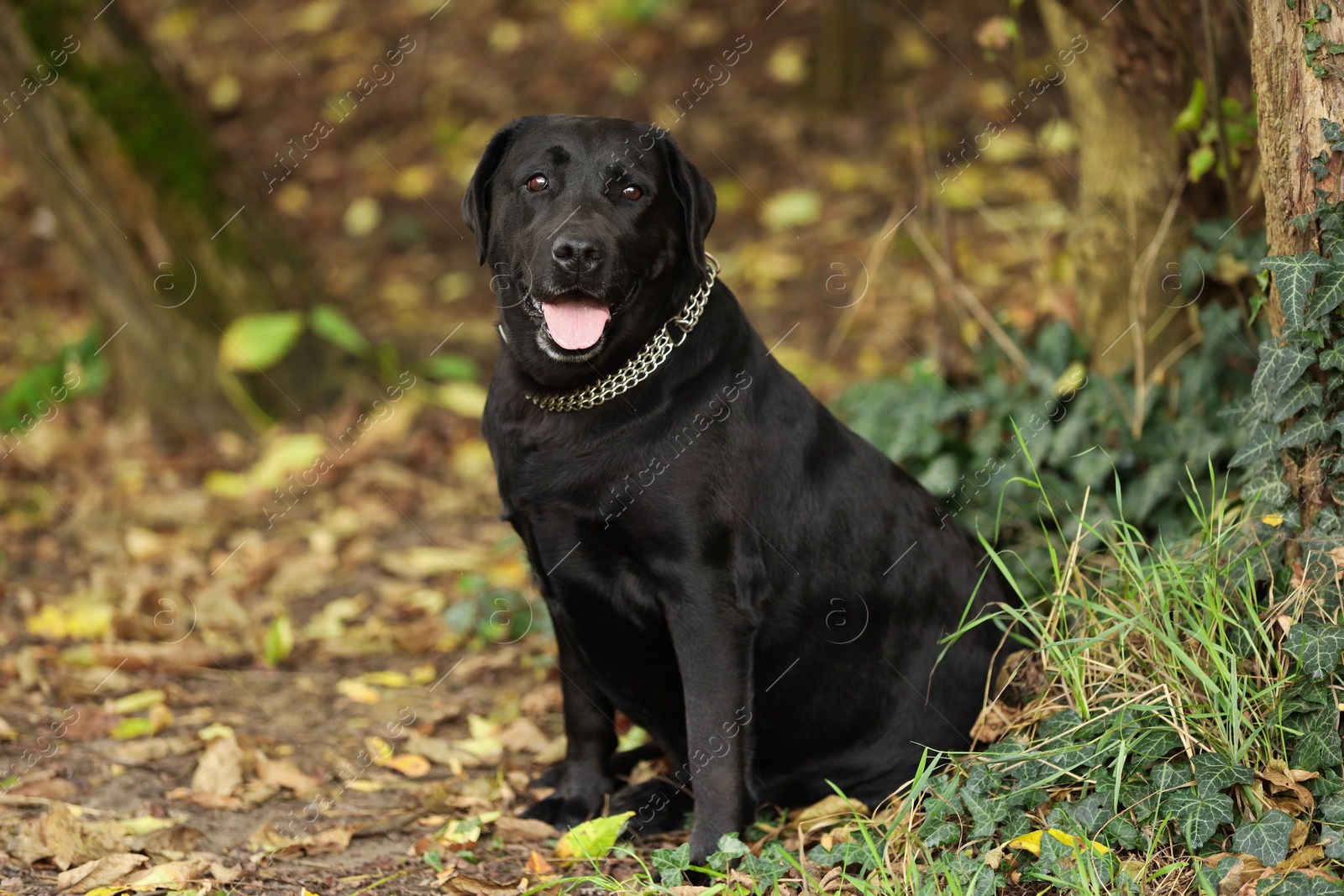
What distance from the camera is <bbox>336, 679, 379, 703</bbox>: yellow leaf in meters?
4.28

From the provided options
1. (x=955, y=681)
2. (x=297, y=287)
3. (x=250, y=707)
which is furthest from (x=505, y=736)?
(x=297, y=287)

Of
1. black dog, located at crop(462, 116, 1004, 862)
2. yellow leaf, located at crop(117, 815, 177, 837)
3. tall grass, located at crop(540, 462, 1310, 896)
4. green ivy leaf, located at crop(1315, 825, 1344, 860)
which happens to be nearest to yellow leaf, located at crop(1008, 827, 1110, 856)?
tall grass, located at crop(540, 462, 1310, 896)

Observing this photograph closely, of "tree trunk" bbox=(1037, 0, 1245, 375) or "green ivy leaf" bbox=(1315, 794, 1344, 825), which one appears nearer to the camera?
"green ivy leaf" bbox=(1315, 794, 1344, 825)

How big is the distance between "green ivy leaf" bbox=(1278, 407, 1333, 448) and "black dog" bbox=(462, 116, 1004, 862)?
33.0 inches

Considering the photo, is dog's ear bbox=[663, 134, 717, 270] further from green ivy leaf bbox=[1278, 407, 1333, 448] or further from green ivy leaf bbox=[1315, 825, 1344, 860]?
green ivy leaf bbox=[1315, 825, 1344, 860]

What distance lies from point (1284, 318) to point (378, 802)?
8.82ft

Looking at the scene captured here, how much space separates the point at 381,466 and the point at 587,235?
338 cm

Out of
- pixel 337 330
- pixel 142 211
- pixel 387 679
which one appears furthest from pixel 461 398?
pixel 387 679

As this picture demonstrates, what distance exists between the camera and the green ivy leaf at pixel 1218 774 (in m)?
2.77

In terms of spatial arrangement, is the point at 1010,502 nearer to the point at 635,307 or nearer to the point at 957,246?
the point at 635,307

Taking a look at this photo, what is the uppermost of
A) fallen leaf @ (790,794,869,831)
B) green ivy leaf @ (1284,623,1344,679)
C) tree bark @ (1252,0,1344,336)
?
tree bark @ (1252,0,1344,336)

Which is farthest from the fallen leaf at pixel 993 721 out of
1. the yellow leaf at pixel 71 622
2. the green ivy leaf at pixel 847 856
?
the yellow leaf at pixel 71 622

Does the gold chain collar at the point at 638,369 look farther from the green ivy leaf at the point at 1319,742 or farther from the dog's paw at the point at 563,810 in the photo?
the green ivy leaf at the point at 1319,742

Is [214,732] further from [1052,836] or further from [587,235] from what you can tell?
[1052,836]
